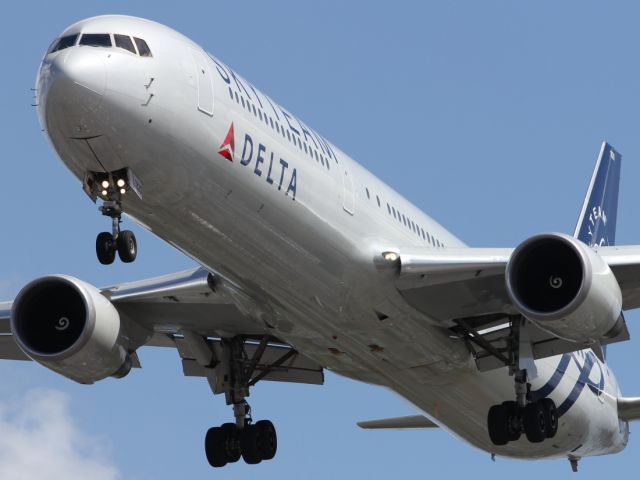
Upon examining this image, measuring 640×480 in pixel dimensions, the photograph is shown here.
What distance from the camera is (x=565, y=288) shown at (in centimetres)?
2730

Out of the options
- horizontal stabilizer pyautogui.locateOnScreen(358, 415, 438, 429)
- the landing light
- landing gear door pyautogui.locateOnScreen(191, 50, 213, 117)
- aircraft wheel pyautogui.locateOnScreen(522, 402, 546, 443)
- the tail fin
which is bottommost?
aircraft wheel pyautogui.locateOnScreen(522, 402, 546, 443)

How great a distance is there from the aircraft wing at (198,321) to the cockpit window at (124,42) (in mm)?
5066

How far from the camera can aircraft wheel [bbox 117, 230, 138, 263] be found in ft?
81.2

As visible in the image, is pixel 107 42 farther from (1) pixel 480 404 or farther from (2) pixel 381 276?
(1) pixel 480 404

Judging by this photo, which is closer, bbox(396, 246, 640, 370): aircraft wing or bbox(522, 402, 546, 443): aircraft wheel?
bbox(396, 246, 640, 370): aircraft wing

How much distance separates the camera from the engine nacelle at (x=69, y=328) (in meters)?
29.4

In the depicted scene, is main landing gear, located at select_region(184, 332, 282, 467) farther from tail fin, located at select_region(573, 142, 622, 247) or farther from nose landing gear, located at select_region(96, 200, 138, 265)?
tail fin, located at select_region(573, 142, 622, 247)

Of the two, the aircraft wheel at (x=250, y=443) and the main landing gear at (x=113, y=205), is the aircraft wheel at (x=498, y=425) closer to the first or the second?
the aircraft wheel at (x=250, y=443)

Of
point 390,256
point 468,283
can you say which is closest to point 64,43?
point 390,256

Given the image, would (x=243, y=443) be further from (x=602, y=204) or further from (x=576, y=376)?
(x=602, y=204)

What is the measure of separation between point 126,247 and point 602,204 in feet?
62.0

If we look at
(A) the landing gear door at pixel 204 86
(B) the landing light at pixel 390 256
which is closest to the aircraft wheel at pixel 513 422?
(B) the landing light at pixel 390 256

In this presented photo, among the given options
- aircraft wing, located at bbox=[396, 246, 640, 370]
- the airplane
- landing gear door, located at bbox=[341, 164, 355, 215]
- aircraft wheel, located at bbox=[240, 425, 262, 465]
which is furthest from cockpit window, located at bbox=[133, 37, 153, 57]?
aircraft wheel, located at bbox=[240, 425, 262, 465]

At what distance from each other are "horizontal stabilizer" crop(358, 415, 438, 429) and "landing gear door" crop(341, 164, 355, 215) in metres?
8.33
